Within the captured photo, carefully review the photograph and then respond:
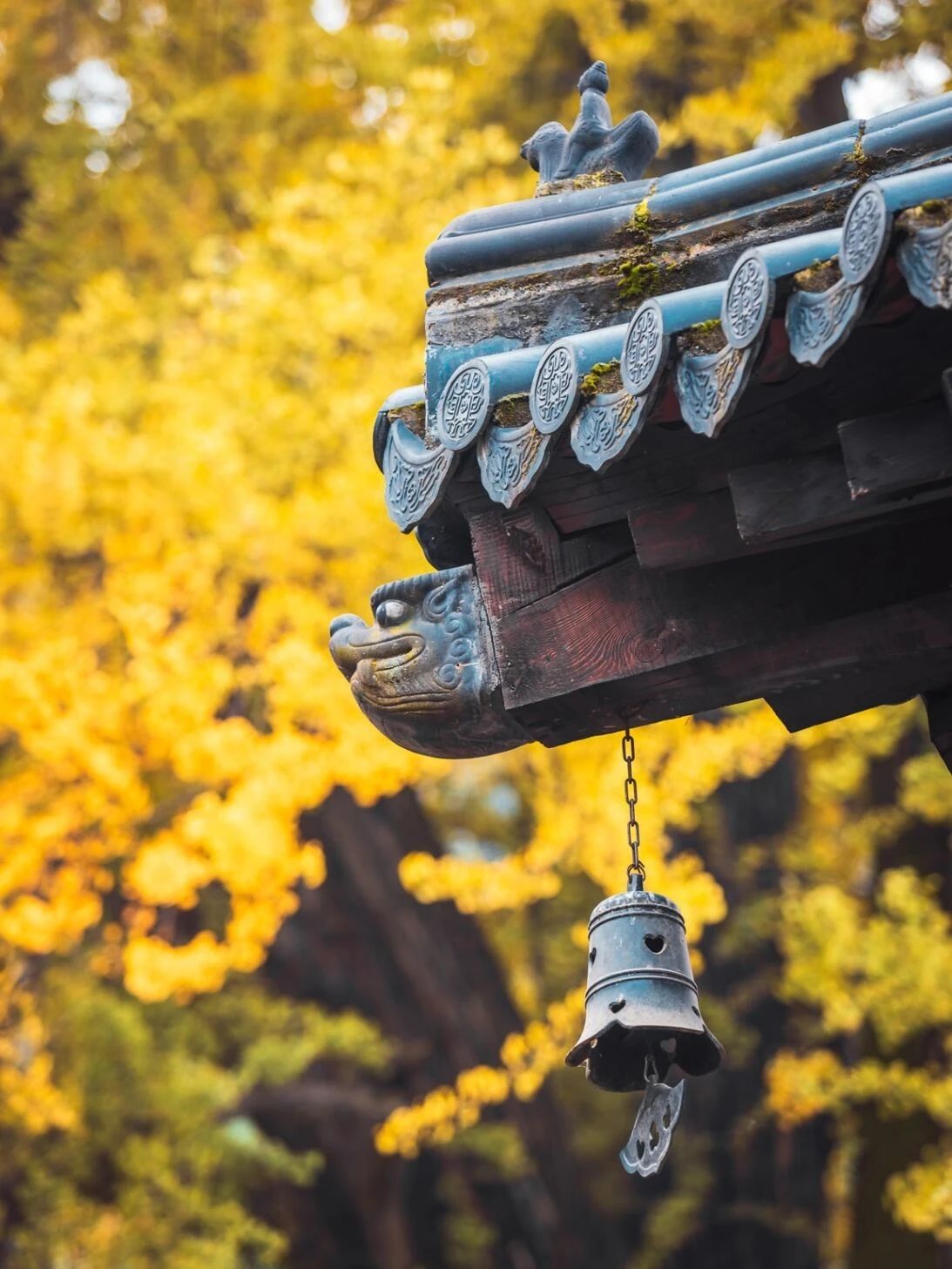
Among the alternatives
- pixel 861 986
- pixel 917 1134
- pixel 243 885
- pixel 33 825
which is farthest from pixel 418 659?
pixel 917 1134

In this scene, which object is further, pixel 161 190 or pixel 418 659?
pixel 161 190

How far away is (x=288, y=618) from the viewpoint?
7.91 meters

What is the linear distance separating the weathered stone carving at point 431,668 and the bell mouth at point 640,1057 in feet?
2.21

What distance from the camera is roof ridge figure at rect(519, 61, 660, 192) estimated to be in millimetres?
3166

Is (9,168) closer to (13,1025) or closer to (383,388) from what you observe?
(383,388)

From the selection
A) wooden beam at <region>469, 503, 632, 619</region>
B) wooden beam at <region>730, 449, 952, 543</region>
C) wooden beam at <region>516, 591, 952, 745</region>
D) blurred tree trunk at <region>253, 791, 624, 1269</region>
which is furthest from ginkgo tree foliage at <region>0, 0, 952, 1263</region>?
wooden beam at <region>730, 449, 952, 543</region>

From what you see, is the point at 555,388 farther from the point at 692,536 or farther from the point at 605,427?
the point at 692,536

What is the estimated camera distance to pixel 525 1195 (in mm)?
10992

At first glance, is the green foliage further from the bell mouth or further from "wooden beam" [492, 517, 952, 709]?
"wooden beam" [492, 517, 952, 709]

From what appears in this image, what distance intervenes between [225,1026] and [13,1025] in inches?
83.8

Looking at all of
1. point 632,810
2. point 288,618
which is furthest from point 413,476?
point 288,618

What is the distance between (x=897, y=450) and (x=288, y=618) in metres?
5.78

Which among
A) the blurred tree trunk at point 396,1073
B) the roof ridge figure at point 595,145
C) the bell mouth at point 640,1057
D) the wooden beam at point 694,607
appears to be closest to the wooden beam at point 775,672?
the wooden beam at point 694,607

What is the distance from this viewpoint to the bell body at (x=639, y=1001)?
3.04m
